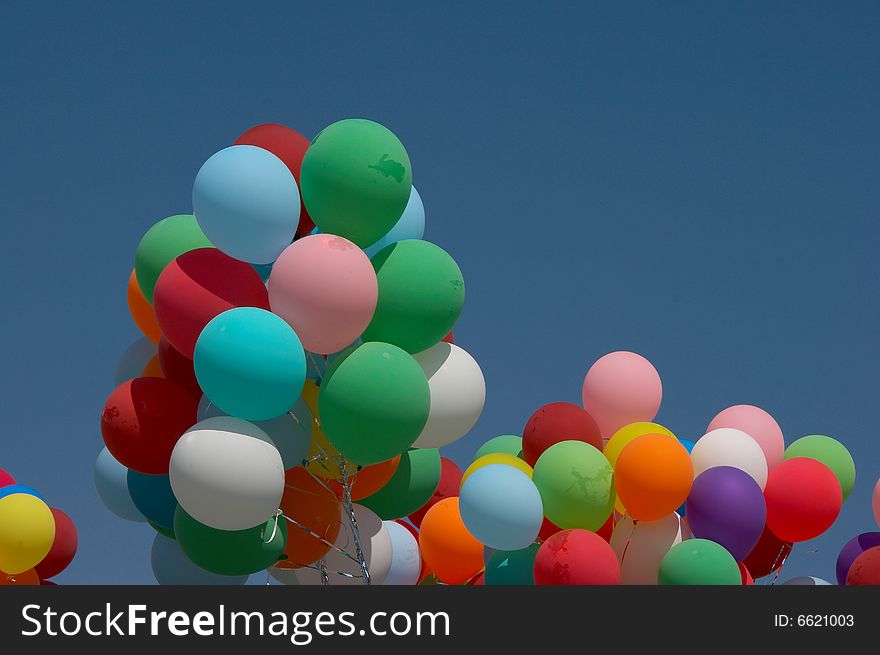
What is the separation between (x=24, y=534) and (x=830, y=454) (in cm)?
609

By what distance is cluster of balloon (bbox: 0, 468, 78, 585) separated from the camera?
9805mm

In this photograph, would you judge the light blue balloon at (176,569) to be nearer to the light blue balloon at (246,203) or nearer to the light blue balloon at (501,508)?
the light blue balloon at (501,508)

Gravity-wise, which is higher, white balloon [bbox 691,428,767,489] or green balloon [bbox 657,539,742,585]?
white balloon [bbox 691,428,767,489]

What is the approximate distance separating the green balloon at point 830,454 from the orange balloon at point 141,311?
4.87 meters

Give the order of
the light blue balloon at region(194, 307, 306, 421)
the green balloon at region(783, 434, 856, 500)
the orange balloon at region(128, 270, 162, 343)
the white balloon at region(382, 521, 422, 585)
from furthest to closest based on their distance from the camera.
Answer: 1. the green balloon at region(783, 434, 856, 500)
2. the white balloon at region(382, 521, 422, 585)
3. the orange balloon at region(128, 270, 162, 343)
4. the light blue balloon at region(194, 307, 306, 421)

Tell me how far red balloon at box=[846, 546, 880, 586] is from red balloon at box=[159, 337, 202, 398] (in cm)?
476

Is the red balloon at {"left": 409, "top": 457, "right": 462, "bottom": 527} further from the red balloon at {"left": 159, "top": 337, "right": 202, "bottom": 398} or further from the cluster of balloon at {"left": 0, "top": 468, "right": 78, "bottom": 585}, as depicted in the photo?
the cluster of balloon at {"left": 0, "top": 468, "right": 78, "bottom": 585}

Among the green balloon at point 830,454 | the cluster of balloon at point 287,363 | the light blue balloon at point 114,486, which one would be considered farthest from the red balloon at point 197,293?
the green balloon at point 830,454

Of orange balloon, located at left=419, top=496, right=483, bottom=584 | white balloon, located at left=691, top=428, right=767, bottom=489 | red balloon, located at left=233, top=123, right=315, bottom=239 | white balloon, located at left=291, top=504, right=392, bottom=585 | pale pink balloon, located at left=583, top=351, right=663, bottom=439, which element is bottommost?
white balloon, located at left=291, top=504, right=392, bottom=585

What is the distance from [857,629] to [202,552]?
3706mm

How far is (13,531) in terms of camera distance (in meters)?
9.80

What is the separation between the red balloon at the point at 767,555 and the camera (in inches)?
381

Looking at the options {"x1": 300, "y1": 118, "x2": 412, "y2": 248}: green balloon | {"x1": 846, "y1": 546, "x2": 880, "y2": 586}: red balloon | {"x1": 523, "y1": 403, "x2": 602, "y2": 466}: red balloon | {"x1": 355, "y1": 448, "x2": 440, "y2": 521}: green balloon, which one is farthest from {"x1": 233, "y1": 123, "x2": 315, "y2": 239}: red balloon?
{"x1": 846, "y1": 546, "x2": 880, "y2": 586}: red balloon

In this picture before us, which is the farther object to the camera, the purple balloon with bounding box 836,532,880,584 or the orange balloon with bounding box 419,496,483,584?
the purple balloon with bounding box 836,532,880,584
